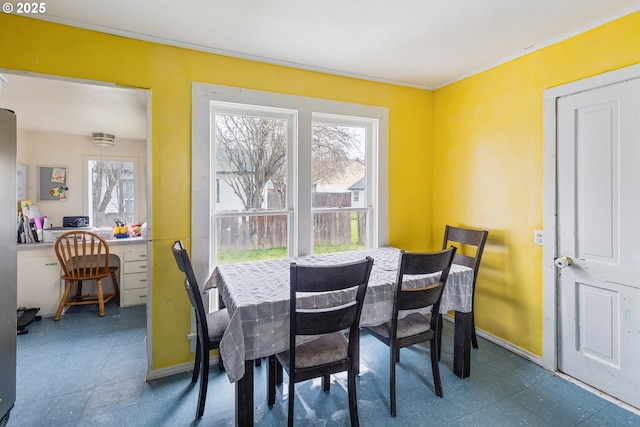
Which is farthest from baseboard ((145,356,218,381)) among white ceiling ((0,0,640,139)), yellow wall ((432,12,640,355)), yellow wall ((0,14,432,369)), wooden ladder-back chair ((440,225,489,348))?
yellow wall ((432,12,640,355))

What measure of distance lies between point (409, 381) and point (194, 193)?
210 cm

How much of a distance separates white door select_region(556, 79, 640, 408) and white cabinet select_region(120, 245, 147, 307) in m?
4.23

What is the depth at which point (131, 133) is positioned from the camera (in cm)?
423

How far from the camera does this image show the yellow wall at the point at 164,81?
1.91 metres

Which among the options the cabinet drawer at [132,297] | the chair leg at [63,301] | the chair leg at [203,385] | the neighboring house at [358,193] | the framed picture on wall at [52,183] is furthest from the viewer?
the framed picture on wall at [52,183]

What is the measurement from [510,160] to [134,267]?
4178 mm

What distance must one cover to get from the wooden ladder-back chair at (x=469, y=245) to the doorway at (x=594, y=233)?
451mm

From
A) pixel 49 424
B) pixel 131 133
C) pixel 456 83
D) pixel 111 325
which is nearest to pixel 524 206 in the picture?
pixel 456 83

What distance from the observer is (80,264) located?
12.3ft

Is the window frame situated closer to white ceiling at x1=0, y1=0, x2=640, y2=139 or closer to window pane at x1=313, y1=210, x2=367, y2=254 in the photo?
white ceiling at x1=0, y1=0, x2=640, y2=139

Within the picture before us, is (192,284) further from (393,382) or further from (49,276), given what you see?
(49,276)

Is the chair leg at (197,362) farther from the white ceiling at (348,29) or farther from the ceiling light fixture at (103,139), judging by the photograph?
the ceiling light fixture at (103,139)

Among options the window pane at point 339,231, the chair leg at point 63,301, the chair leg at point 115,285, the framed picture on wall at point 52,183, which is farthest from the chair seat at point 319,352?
the framed picture on wall at point 52,183

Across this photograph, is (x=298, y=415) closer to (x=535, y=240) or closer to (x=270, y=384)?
(x=270, y=384)
